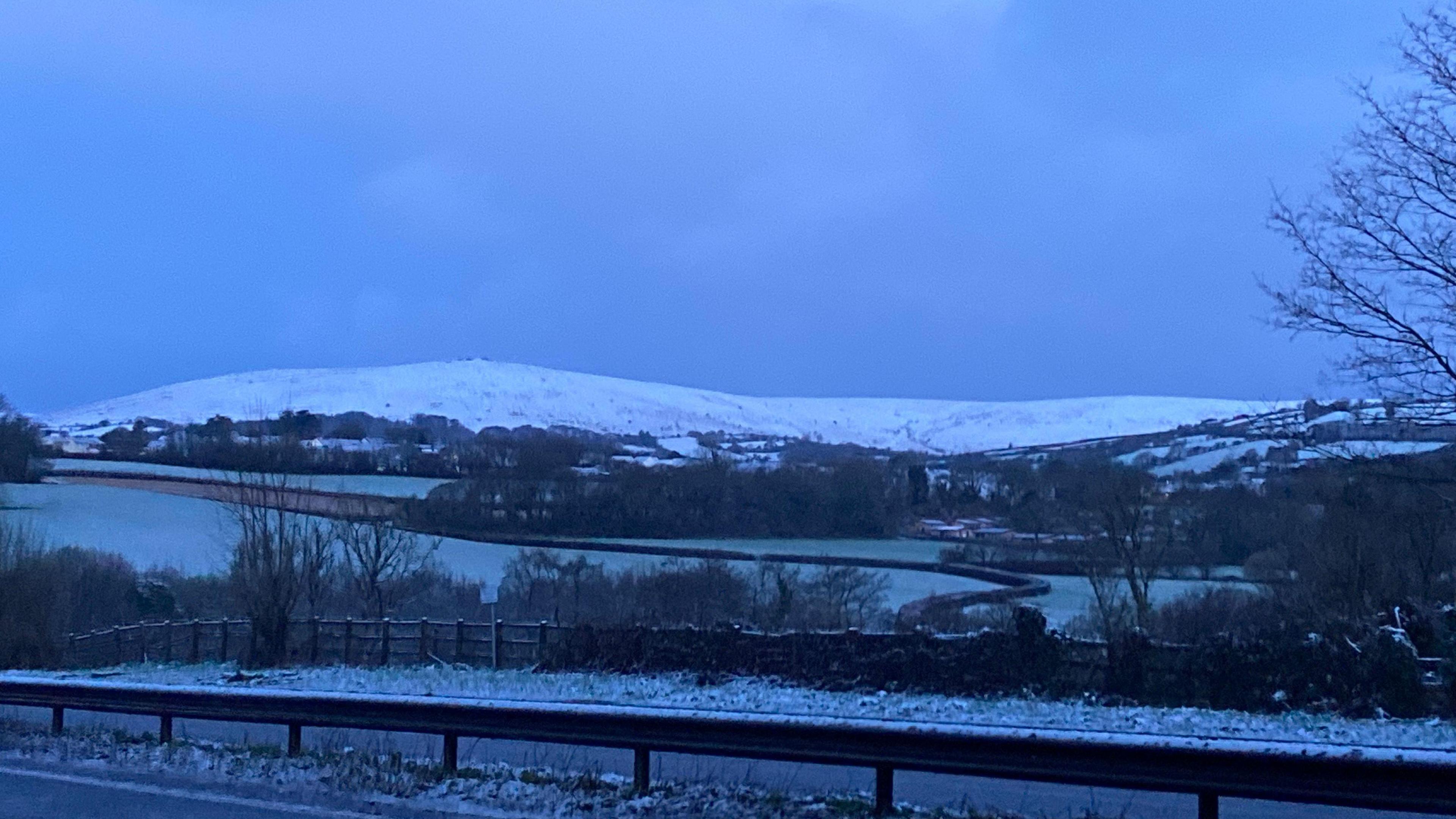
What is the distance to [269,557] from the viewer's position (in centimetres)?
2928

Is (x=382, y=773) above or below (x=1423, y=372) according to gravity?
below

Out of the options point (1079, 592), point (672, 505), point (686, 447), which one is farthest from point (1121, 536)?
point (686, 447)

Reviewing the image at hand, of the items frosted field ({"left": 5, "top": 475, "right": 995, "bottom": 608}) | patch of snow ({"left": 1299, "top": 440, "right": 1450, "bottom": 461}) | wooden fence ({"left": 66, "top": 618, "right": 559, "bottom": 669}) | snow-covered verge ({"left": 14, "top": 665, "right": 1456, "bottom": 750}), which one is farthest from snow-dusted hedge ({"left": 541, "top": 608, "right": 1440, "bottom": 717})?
frosted field ({"left": 5, "top": 475, "right": 995, "bottom": 608})

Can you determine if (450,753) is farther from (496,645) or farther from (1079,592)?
(1079,592)

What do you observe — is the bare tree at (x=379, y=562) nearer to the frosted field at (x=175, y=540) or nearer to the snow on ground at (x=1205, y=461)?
the frosted field at (x=175, y=540)

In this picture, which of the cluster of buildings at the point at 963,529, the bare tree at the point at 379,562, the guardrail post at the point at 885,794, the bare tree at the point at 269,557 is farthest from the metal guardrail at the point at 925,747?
the cluster of buildings at the point at 963,529

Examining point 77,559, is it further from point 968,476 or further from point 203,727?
point 968,476

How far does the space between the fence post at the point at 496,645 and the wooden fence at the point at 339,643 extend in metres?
0.02

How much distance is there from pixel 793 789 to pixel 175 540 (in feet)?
119

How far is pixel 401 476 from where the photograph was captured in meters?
49.4

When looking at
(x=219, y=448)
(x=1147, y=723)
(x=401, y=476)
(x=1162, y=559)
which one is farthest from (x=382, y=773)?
(x=401, y=476)

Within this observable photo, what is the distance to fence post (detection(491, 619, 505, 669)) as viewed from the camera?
2559 cm

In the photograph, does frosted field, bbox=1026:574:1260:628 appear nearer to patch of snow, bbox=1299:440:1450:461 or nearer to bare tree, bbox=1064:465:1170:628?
bare tree, bbox=1064:465:1170:628

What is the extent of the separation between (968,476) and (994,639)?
1468 inches
